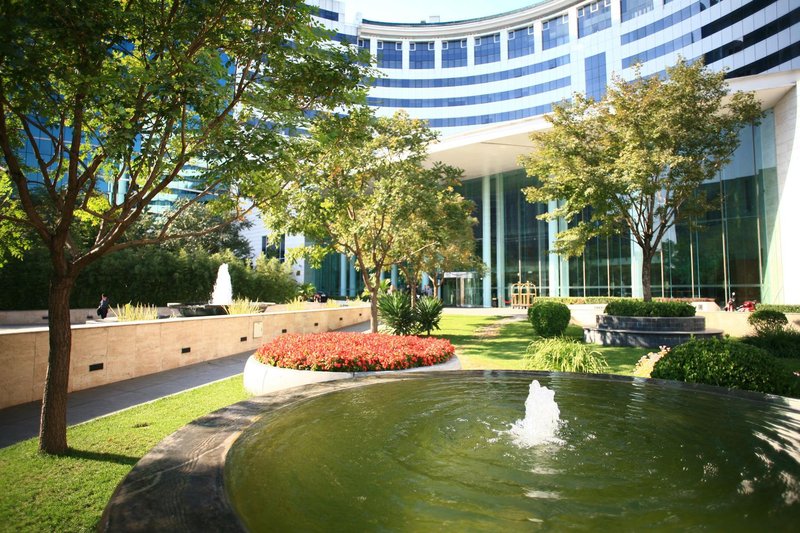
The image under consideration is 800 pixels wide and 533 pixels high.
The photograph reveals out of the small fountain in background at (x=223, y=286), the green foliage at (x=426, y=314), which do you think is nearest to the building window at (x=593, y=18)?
the small fountain in background at (x=223, y=286)

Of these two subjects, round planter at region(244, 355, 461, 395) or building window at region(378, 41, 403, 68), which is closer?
round planter at region(244, 355, 461, 395)

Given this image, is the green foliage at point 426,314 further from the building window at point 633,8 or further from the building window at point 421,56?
the building window at point 421,56

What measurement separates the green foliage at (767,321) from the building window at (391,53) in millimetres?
50838

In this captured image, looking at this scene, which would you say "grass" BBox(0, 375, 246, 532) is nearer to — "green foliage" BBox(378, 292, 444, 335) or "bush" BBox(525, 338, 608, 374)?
"bush" BBox(525, 338, 608, 374)

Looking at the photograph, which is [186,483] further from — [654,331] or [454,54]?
[454,54]

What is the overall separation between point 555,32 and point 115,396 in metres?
56.2

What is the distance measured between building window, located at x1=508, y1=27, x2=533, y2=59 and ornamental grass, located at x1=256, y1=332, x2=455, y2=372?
172ft

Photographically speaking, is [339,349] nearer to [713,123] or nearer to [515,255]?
[713,123]

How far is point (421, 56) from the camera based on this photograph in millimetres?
56812

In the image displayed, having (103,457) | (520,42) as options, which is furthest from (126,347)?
(520,42)

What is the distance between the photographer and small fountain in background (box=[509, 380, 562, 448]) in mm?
4344

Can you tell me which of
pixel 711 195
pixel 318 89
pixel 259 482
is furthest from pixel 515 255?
pixel 259 482

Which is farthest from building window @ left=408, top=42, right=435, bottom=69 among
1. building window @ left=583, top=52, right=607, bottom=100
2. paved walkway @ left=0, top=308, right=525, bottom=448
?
paved walkway @ left=0, top=308, right=525, bottom=448

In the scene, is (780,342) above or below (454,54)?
below
